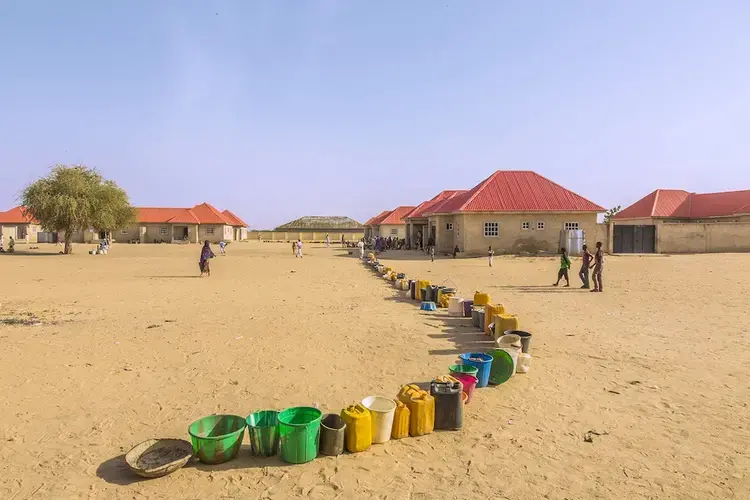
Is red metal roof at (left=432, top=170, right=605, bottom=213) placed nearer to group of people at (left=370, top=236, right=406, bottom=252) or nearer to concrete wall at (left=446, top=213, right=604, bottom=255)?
concrete wall at (left=446, top=213, right=604, bottom=255)

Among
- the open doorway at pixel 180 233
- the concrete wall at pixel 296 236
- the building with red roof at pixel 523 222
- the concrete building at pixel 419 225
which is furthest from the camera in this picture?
the concrete wall at pixel 296 236

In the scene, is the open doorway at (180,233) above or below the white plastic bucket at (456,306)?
above

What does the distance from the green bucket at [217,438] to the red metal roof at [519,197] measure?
2448cm

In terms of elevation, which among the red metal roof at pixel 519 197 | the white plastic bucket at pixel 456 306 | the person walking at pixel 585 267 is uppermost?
the red metal roof at pixel 519 197

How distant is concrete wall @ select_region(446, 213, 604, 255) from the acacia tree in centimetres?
2619

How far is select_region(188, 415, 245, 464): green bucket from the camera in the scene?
425cm

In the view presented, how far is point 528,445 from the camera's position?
468cm

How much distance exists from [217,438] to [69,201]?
3501 cm

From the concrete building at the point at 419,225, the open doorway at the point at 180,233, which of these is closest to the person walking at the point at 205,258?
the concrete building at the point at 419,225

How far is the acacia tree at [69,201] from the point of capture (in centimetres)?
3281

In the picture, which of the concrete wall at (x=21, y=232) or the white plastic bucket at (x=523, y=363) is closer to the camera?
the white plastic bucket at (x=523, y=363)

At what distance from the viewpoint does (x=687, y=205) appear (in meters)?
41.0

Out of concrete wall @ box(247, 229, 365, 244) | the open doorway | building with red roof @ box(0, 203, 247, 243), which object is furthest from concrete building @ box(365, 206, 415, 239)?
the open doorway

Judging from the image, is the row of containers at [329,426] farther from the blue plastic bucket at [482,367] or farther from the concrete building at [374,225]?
the concrete building at [374,225]
